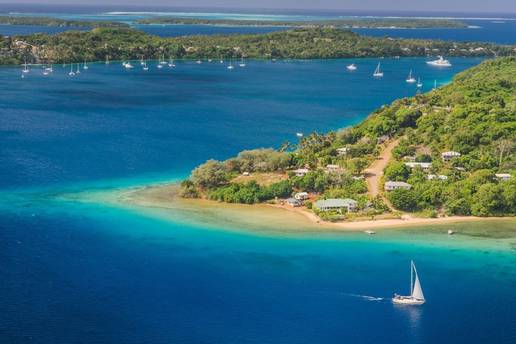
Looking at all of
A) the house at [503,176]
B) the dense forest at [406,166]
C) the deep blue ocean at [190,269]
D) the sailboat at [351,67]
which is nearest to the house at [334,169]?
the dense forest at [406,166]

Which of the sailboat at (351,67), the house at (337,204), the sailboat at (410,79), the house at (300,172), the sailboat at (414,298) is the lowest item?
the sailboat at (414,298)

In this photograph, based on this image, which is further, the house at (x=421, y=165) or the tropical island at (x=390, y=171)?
the house at (x=421, y=165)

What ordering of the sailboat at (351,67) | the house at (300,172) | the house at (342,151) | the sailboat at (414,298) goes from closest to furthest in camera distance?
the sailboat at (414,298) → the house at (300,172) → the house at (342,151) → the sailboat at (351,67)

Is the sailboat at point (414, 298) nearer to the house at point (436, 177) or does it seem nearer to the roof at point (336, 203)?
the roof at point (336, 203)

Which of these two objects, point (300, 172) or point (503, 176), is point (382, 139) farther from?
point (503, 176)

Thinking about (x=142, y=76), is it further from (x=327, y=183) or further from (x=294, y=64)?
(x=327, y=183)

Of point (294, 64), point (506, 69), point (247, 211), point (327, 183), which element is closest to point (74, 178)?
point (247, 211)
